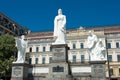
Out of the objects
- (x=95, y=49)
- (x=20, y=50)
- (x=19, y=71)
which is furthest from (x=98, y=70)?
(x=20, y=50)

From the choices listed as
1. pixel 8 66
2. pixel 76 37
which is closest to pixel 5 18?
pixel 76 37

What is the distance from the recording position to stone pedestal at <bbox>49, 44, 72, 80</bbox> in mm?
17328

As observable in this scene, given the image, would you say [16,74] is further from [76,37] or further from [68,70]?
[76,37]

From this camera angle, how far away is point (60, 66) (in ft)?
57.8

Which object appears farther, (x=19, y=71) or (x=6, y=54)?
(x=6, y=54)

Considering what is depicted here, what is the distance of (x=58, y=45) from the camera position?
18359mm

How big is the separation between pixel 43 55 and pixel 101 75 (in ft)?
126

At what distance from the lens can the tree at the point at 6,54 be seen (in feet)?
105

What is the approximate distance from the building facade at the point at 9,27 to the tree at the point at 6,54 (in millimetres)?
22539

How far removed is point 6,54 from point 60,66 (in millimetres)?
19754

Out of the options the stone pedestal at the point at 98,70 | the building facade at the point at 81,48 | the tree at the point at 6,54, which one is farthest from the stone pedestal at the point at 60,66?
the building facade at the point at 81,48

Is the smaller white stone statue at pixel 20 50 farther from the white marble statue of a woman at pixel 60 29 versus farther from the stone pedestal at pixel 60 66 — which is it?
the white marble statue of a woman at pixel 60 29

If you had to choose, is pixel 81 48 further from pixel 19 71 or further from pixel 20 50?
pixel 19 71

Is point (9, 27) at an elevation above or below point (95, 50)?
above
